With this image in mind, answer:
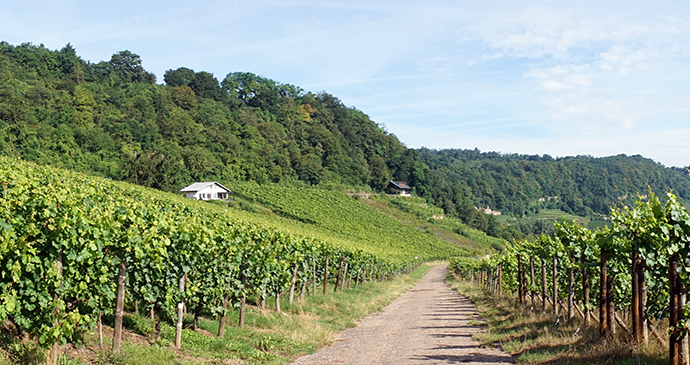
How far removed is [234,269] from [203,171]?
250 feet

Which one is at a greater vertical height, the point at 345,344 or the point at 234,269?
the point at 234,269

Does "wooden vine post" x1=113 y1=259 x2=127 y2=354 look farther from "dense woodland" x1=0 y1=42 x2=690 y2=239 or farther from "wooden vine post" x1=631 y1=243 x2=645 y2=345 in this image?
"dense woodland" x1=0 y1=42 x2=690 y2=239

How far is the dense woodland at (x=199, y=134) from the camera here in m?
65.9

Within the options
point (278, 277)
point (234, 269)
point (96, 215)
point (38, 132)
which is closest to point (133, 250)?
point (96, 215)

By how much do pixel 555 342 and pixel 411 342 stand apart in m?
3.07

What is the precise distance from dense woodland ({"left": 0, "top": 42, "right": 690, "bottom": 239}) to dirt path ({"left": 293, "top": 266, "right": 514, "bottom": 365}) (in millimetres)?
46014

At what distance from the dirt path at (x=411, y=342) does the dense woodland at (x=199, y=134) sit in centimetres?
4601

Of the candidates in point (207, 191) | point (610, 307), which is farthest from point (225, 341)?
point (207, 191)

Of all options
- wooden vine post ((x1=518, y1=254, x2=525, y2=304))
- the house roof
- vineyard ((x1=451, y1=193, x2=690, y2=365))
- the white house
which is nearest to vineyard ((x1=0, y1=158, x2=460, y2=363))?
vineyard ((x1=451, y1=193, x2=690, y2=365))

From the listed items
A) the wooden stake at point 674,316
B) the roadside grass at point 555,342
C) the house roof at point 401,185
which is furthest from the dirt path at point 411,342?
the house roof at point 401,185

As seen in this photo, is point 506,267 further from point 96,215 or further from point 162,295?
point 96,215

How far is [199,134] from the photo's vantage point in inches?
3900

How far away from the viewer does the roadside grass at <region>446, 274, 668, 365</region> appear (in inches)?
300

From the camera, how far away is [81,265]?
700cm
